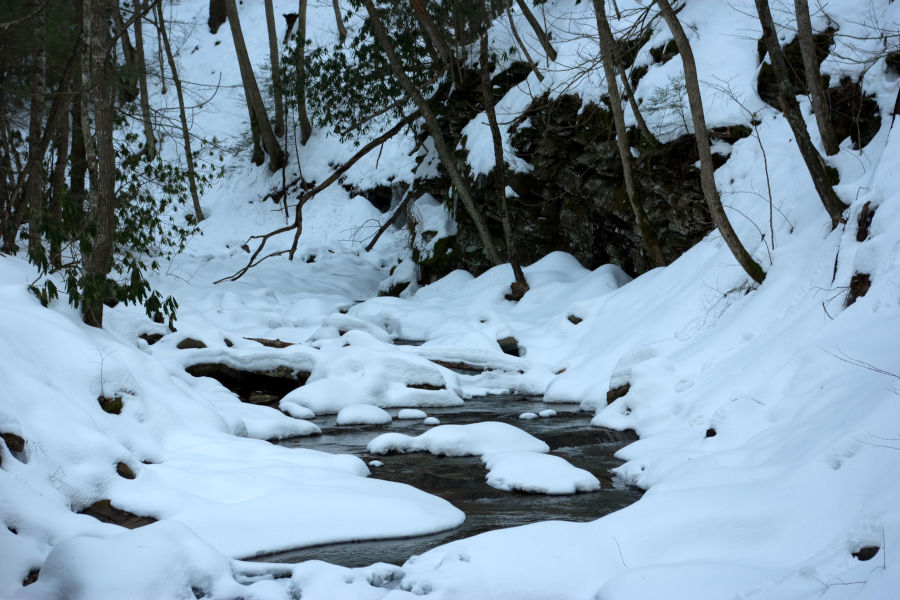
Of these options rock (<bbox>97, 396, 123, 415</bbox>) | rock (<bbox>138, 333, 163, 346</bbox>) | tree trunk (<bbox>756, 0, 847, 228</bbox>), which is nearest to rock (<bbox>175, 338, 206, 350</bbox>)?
rock (<bbox>138, 333, 163, 346</bbox>)

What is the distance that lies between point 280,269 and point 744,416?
15.7 metres

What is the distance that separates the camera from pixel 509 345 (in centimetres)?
1118

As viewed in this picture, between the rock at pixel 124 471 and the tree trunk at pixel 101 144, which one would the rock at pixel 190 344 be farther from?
the rock at pixel 124 471

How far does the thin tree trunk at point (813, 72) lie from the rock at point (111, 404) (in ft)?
21.1

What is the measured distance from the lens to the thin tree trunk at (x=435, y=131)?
45.2 ft

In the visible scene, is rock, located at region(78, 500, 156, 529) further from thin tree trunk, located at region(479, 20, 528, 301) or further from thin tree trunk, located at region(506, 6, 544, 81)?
thin tree trunk, located at region(506, 6, 544, 81)

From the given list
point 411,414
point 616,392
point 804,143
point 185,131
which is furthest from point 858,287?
point 185,131

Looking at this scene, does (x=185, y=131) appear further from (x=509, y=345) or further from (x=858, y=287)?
(x=858, y=287)

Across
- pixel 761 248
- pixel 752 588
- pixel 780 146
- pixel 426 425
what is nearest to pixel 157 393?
pixel 426 425

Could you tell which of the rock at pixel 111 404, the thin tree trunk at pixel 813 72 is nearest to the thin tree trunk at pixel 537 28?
the thin tree trunk at pixel 813 72

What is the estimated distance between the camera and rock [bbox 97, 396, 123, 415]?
5.48 meters

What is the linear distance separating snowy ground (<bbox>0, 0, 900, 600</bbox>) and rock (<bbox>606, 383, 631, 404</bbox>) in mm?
141

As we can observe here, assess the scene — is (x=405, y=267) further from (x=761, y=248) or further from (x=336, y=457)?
(x=336, y=457)

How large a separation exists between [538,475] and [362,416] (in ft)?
9.63
